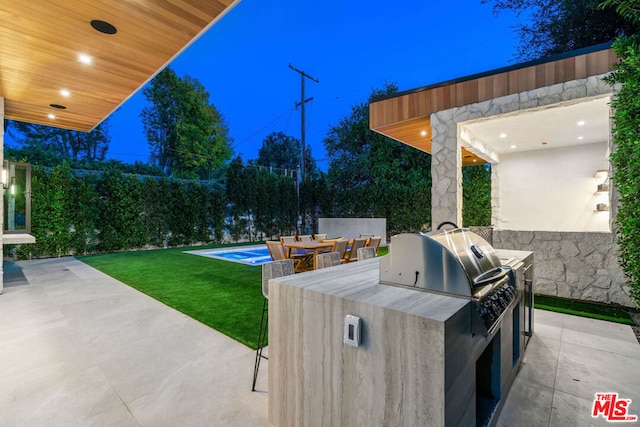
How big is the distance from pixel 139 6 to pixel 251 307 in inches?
138

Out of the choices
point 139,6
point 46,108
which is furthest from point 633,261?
point 46,108

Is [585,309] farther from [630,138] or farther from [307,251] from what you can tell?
[307,251]

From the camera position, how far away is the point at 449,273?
4.73 feet

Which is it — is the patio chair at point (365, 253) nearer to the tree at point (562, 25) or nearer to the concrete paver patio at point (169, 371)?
the concrete paver patio at point (169, 371)

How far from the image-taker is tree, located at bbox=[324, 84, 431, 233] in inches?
440

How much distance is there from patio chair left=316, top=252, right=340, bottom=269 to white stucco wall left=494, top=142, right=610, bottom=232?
7485 millimetres

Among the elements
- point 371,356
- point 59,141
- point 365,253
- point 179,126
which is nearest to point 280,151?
point 179,126

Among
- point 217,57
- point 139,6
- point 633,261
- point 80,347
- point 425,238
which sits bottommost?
point 80,347

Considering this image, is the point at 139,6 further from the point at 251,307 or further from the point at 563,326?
the point at 563,326

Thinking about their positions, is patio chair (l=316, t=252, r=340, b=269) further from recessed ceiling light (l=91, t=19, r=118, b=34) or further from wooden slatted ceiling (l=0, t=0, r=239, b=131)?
recessed ceiling light (l=91, t=19, r=118, b=34)

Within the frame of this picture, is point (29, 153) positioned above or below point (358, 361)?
above

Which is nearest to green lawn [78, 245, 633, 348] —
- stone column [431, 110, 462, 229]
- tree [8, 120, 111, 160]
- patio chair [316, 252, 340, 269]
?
patio chair [316, 252, 340, 269]

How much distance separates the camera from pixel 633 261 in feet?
9.61

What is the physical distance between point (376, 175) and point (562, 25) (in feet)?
29.9
